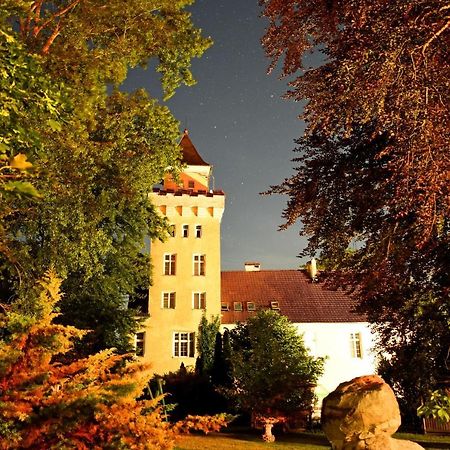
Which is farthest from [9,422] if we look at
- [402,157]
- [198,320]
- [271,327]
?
[198,320]

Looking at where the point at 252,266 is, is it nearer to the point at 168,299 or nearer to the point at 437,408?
the point at 168,299

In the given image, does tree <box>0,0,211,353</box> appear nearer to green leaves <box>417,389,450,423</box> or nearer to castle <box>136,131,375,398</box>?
green leaves <box>417,389,450,423</box>

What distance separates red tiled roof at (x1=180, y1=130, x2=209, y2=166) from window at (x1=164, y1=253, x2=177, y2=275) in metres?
8.81

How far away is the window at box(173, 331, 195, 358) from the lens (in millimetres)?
31266

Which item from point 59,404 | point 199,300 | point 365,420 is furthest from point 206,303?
point 59,404

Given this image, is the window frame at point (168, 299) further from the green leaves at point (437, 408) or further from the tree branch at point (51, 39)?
the green leaves at point (437, 408)

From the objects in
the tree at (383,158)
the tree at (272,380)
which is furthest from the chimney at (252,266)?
the tree at (383,158)

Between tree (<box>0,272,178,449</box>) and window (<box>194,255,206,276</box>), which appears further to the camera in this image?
window (<box>194,255,206,276</box>)

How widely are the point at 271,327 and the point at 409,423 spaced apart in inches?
343

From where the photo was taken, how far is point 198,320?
1259 inches

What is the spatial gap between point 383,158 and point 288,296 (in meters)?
26.9

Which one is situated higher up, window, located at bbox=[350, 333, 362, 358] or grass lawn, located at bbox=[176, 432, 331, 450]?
window, located at bbox=[350, 333, 362, 358]

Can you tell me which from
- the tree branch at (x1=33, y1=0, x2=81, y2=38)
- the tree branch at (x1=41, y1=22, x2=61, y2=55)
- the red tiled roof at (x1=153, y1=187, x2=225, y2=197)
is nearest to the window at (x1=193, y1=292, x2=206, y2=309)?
the red tiled roof at (x1=153, y1=187, x2=225, y2=197)

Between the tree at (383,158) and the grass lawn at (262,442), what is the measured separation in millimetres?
9820
